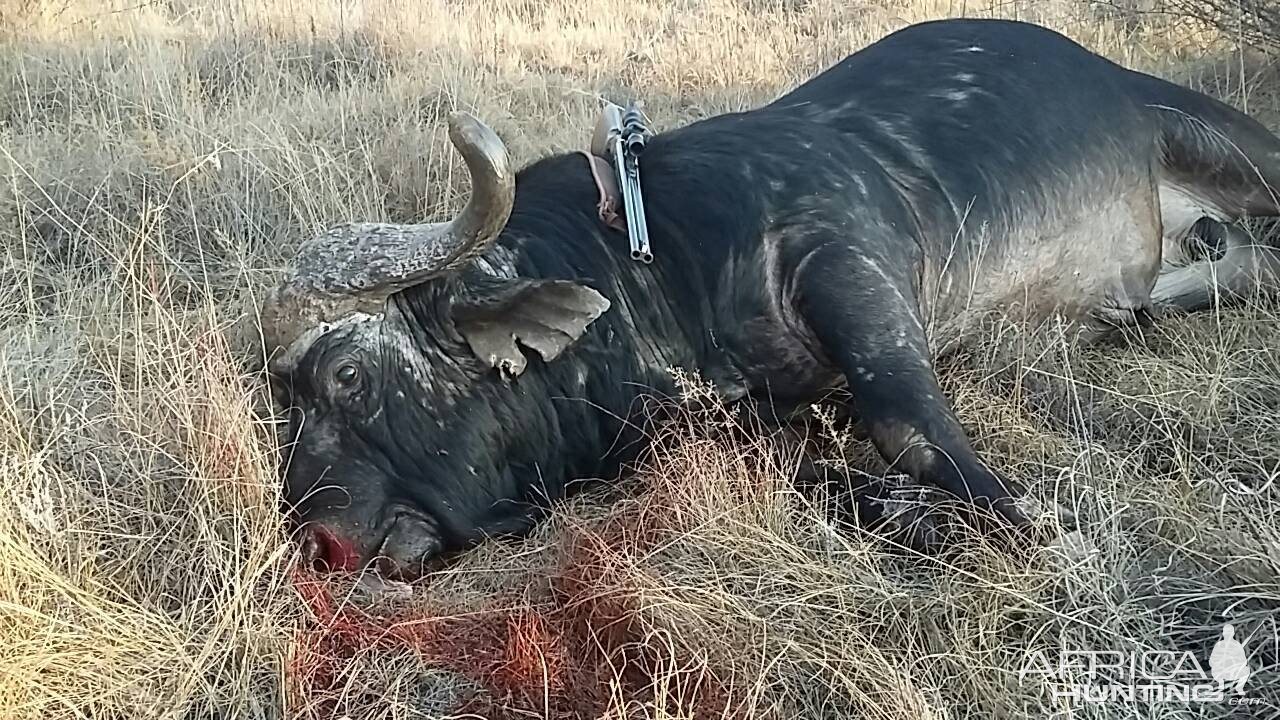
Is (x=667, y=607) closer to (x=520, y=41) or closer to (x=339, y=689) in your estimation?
(x=339, y=689)

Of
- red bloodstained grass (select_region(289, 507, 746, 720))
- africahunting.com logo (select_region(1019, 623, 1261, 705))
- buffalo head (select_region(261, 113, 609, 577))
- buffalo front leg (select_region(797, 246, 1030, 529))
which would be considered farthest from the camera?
buffalo head (select_region(261, 113, 609, 577))

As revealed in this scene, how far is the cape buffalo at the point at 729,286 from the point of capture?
288cm

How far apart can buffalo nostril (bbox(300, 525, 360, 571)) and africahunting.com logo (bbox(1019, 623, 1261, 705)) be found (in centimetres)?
154

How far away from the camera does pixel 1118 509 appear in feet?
8.48

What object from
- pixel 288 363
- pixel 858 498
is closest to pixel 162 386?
pixel 288 363

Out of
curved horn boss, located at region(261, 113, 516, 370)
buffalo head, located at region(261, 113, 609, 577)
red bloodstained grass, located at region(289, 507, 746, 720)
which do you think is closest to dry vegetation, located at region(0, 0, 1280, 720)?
red bloodstained grass, located at region(289, 507, 746, 720)

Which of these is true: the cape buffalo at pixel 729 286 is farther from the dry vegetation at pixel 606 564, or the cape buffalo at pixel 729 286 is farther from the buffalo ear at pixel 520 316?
the dry vegetation at pixel 606 564

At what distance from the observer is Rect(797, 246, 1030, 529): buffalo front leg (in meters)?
2.73

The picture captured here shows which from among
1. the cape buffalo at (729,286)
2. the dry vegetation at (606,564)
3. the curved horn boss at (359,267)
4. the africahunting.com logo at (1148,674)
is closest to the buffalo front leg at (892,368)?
the cape buffalo at (729,286)

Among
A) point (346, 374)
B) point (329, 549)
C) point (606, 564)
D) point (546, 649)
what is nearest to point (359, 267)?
point (346, 374)

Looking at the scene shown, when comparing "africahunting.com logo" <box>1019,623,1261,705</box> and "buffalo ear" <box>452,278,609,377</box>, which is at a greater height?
"buffalo ear" <box>452,278,609,377</box>

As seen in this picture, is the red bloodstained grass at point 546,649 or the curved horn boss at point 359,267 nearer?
the red bloodstained grass at point 546,649

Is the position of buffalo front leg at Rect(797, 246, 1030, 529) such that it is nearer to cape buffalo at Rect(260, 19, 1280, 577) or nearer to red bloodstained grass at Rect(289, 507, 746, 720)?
cape buffalo at Rect(260, 19, 1280, 577)

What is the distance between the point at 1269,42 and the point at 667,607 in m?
4.23
